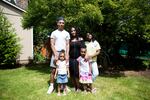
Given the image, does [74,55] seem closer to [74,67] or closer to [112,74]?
[74,67]

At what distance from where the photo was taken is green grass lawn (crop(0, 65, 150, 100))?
9023mm

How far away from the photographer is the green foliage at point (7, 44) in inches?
592

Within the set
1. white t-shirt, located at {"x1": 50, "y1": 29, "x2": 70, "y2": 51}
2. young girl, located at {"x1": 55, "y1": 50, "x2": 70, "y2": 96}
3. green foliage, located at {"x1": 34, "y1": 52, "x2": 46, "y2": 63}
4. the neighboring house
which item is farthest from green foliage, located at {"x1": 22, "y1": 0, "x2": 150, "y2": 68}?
green foliage, located at {"x1": 34, "y1": 52, "x2": 46, "y2": 63}

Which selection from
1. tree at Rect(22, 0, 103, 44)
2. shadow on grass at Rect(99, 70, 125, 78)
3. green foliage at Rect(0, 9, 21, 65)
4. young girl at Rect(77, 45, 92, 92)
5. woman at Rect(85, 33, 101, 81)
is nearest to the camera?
young girl at Rect(77, 45, 92, 92)

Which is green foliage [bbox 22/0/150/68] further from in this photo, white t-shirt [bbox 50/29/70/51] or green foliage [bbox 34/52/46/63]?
green foliage [bbox 34/52/46/63]

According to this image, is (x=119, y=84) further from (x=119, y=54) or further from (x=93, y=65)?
(x=119, y=54)

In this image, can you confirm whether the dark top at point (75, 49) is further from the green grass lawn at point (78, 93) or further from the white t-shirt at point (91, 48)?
the green grass lawn at point (78, 93)

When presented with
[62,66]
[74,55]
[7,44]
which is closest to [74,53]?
[74,55]

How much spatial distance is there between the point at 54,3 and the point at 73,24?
107 cm

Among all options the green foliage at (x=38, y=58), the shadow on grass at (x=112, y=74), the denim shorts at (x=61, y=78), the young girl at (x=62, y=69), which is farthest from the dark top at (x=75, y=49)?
the green foliage at (x=38, y=58)

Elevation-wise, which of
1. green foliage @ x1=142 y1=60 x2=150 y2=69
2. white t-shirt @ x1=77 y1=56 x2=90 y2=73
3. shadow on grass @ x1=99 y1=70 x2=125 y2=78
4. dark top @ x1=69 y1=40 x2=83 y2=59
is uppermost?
dark top @ x1=69 y1=40 x2=83 y2=59

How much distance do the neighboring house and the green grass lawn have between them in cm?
597

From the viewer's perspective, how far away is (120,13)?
11695mm

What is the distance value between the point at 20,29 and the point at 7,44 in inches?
136
